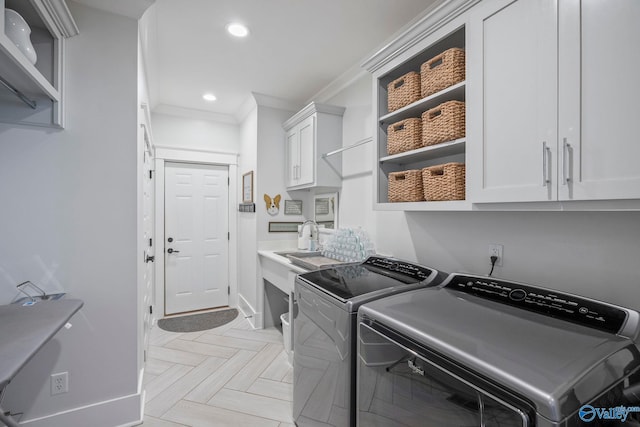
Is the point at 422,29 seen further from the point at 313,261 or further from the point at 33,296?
the point at 33,296

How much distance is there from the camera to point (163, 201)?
3.76 m

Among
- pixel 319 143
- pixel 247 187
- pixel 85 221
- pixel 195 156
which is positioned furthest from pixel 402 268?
pixel 195 156

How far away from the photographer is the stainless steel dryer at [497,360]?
0.74 meters

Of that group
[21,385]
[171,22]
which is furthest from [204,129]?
[21,385]

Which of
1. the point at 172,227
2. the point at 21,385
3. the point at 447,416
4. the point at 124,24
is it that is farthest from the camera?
the point at 172,227

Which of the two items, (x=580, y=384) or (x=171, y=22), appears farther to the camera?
(x=171, y=22)

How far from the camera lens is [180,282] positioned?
12.7ft

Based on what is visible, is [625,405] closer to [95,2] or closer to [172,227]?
[95,2]

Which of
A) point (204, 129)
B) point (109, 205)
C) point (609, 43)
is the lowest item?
point (109, 205)

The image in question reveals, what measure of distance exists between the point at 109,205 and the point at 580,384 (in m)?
2.25

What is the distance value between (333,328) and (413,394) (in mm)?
504

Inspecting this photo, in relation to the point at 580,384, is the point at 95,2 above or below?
above

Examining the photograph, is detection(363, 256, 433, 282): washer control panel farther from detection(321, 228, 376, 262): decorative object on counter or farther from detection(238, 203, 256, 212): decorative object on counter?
detection(238, 203, 256, 212): decorative object on counter

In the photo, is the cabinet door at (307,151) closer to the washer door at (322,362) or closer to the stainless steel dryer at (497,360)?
the washer door at (322,362)
